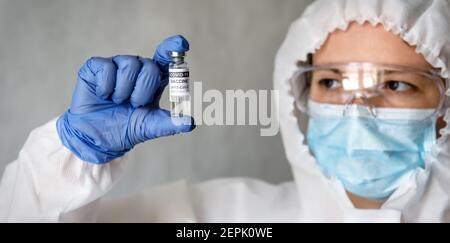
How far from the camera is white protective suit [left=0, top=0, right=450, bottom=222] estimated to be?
1.26m

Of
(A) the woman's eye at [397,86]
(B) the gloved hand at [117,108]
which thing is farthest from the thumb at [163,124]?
(A) the woman's eye at [397,86]

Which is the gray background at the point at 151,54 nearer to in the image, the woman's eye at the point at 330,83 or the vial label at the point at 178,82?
the woman's eye at the point at 330,83

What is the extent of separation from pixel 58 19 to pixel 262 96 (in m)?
0.85

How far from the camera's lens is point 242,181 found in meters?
1.82

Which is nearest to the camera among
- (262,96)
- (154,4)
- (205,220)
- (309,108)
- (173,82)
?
(173,82)

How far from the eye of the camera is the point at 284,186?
191 cm

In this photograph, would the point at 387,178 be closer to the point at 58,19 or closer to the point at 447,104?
the point at 447,104

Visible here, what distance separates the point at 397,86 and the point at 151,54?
922 millimetres

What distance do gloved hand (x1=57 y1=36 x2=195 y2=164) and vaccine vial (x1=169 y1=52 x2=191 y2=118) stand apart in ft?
0.09

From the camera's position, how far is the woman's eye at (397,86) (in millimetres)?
1519

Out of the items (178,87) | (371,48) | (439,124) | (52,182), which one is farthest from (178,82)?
(439,124)

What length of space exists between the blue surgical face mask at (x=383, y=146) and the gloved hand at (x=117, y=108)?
1.90 ft

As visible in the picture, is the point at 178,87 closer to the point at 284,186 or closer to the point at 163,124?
the point at 163,124
